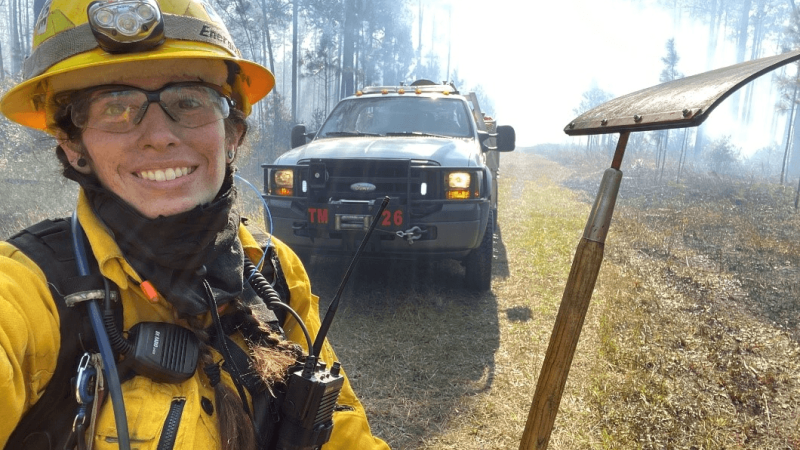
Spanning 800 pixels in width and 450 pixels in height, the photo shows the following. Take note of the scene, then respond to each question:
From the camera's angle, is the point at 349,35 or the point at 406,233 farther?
the point at 349,35

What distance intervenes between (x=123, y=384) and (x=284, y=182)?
3.65 m

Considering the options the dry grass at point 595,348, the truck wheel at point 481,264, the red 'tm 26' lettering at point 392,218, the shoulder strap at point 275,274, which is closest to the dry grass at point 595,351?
the dry grass at point 595,348

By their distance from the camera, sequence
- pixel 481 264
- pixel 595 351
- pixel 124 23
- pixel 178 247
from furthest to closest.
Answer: pixel 481 264 < pixel 595 351 < pixel 178 247 < pixel 124 23

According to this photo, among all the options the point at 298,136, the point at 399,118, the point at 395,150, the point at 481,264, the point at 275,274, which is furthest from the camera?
the point at 298,136

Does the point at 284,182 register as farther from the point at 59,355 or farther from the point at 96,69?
the point at 59,355

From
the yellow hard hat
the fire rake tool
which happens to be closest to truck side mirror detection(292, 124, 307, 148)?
the yellow hard hat

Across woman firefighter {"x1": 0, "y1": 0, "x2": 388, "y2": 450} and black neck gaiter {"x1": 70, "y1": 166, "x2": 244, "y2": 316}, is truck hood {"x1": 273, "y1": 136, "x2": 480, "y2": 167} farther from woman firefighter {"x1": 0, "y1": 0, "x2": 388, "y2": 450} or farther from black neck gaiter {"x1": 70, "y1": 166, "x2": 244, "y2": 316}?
black neck gaiter {"x1": 70, "y1": 166, "x2": 244, "y2": 316}

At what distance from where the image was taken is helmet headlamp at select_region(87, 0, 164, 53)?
121 centimetres

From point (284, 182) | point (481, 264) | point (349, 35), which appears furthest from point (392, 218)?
point (349, 35)

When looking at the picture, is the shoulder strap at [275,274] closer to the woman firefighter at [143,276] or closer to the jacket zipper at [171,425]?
the woman firefighter at [143,276]

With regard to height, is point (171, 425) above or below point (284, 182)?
below

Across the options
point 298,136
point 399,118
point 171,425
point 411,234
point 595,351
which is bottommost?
point 595,351

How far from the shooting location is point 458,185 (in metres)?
4.44

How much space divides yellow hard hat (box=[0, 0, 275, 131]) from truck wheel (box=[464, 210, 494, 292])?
12.3 feet
